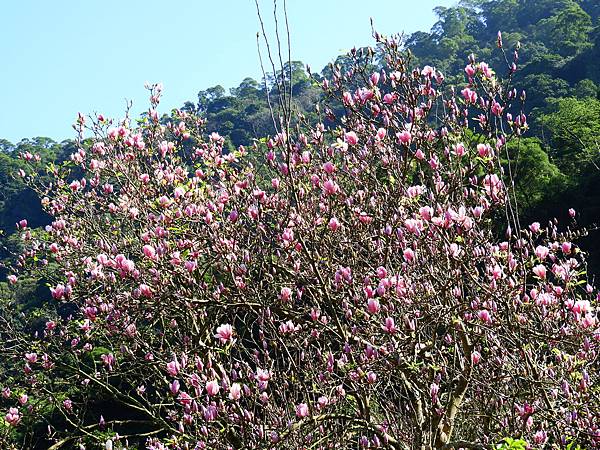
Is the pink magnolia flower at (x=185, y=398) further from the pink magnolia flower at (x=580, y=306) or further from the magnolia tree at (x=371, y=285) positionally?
the pink magnolia flower at (x=580, y=306)

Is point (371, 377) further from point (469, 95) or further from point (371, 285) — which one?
point (469, 95)

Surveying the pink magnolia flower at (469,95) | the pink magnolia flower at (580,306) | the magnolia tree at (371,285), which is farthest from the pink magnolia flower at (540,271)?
the pink magnolia flower at (469,95)

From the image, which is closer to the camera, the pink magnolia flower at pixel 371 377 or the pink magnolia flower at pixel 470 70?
the pink magnolia flower at pixel 371 377

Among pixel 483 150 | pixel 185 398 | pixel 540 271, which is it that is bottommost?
pixel 185 398

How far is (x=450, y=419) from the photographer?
359cm

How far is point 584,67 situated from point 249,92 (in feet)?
85.0

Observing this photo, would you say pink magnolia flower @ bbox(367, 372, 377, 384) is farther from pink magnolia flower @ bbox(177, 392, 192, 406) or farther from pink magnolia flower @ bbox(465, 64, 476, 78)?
pink magnolia flower @ bbox(465, 64, 476, 78)

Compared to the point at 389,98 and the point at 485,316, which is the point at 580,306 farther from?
the point at 389,98

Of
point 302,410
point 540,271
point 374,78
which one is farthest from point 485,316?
point 374,78

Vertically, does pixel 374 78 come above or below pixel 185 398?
above

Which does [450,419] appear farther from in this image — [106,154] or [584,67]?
[584,67]

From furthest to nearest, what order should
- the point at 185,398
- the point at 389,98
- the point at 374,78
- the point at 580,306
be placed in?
the point at 374,78, the point at 389,98, the point at 185,398, the point at 580,306

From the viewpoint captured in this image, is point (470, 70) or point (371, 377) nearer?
point (371, 377)

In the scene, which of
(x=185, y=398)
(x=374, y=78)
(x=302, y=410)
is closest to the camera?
(x=185, y=398)
